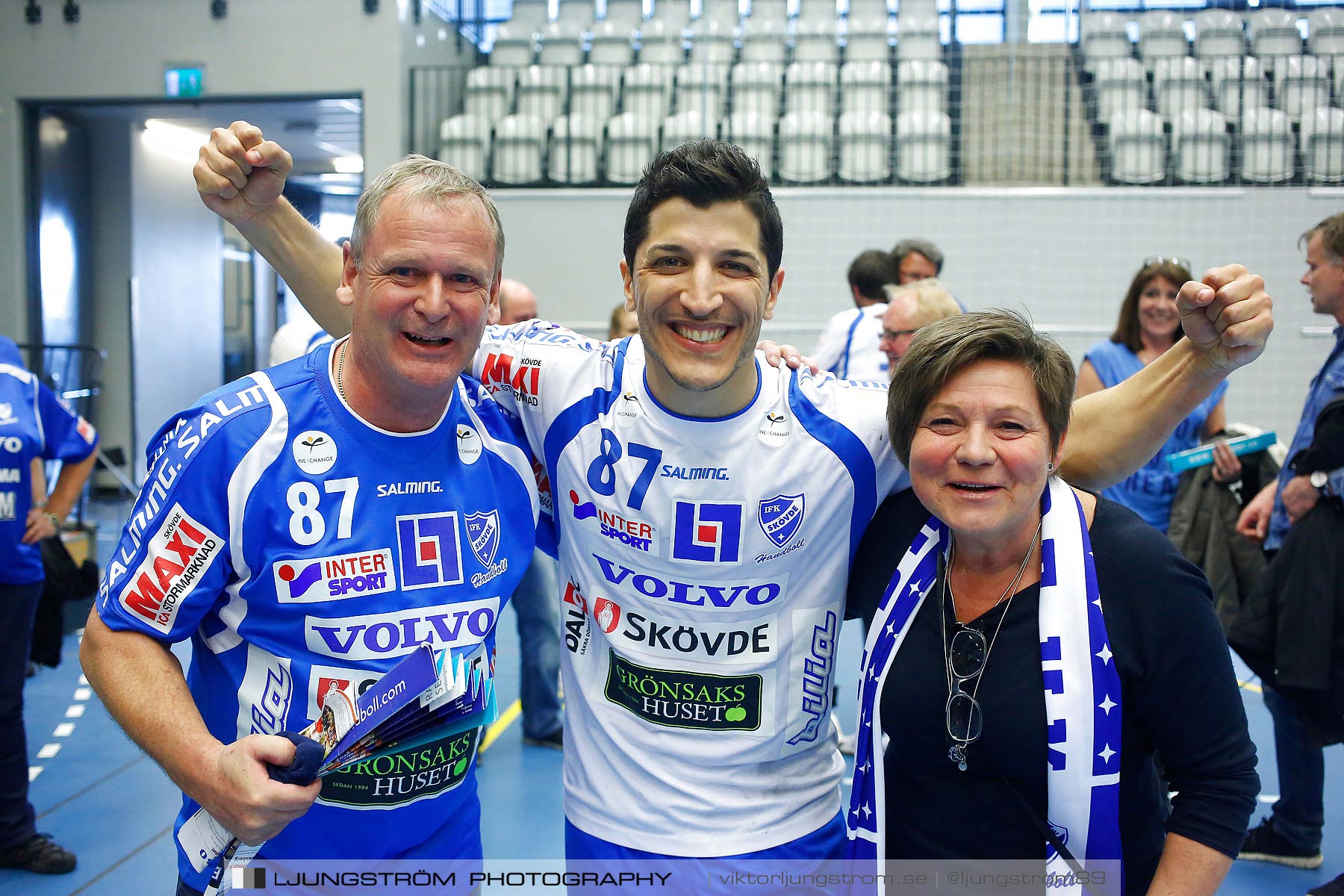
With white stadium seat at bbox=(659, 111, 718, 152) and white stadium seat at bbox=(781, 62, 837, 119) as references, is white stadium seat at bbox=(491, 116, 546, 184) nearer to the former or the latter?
white stadium seat at bbox=(659, 111, 718, 152)

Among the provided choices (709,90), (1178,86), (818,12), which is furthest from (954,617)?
(818,12)

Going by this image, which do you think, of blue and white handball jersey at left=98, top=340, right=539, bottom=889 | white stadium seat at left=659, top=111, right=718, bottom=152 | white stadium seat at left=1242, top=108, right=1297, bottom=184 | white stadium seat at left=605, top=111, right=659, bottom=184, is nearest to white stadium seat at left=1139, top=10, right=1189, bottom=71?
white stadium seat at left=1242, top=108, right=1297, bottom=184

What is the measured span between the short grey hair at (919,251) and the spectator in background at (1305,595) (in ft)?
6.65

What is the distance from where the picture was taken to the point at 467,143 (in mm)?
9461

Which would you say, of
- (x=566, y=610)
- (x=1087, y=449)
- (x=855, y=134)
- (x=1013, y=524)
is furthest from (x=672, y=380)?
(x=855, y=134)

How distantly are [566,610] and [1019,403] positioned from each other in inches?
37.3

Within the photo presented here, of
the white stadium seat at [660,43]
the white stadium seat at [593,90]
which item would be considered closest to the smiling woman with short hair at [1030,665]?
the white stadium seat at [593,90]

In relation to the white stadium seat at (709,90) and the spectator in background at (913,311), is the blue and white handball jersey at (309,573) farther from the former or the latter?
the white stadium seat at (709,90)

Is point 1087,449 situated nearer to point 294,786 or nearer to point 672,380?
point 672,380

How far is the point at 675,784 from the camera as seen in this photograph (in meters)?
1.73

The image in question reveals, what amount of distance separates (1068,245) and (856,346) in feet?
13.7

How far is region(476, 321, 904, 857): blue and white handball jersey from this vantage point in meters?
1.74

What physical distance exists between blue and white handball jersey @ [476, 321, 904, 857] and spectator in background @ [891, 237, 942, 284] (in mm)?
3773

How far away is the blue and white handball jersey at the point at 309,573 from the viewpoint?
1488 mm
